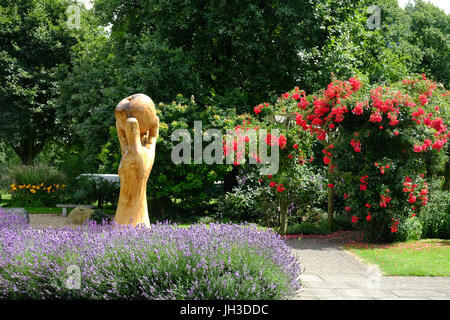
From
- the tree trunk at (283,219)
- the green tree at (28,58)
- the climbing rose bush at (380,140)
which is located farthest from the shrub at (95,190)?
the climbing rose bush at (380,140)

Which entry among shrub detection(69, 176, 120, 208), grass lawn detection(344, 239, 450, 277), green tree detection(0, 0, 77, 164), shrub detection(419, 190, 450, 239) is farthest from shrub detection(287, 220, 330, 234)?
green tree detection(0, 0, 77, 164)

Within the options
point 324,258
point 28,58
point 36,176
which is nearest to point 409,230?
point 324,258

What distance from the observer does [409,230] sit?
34.1 ft

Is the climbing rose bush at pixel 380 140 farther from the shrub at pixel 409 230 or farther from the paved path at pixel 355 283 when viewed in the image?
the paved path at pixel 355 283

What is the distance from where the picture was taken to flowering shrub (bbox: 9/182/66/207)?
54.9 feet

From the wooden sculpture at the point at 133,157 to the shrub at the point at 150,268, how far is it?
1030 millimetres

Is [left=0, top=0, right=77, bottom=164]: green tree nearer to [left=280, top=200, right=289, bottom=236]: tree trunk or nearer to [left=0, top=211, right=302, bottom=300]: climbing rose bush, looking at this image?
[left=280, top=200, right=289, bottom=236]: tree trunk

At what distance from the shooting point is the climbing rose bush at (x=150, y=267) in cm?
484

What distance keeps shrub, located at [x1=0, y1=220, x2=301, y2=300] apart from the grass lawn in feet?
9.59

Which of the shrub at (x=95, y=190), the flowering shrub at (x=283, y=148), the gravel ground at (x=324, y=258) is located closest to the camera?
the gravel ground at (x=324, y=258)

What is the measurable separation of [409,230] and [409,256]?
1838 millimetres

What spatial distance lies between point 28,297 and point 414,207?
8.63 m

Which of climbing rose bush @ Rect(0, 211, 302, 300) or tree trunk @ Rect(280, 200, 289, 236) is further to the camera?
tree trunk @ Rect(280, 200, 289, 236)

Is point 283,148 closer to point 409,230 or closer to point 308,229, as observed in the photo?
point 308,229
